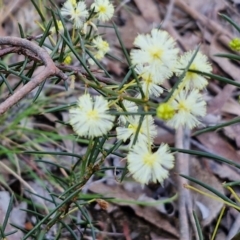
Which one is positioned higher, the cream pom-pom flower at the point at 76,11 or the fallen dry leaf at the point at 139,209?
the cream pom-pom flower at the point at 76,11

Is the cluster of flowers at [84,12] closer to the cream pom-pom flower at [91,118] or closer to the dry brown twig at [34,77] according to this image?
the dry brown twig at [34,77]

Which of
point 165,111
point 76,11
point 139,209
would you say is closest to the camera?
point 165,111

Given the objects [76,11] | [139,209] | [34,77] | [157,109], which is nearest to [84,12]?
[76,11]

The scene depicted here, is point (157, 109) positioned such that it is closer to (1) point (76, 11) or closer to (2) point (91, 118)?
(2) point (91, 118)

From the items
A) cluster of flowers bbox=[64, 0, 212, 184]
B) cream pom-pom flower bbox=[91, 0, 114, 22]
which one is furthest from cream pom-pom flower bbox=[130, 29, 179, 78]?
cream pom-pom flower bbox=[91, 0, 114, 22]

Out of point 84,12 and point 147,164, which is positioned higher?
point 84,12

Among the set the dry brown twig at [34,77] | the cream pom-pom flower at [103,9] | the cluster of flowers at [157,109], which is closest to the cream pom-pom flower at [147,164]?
the cluster of flowers at [157,109]
